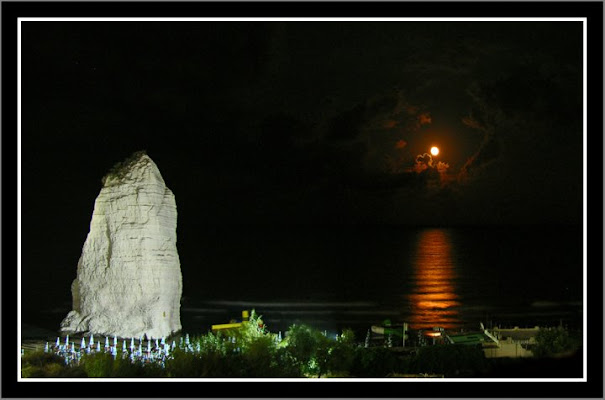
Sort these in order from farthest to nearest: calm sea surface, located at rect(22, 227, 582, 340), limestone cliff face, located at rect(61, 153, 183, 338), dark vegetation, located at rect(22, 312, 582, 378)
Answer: calm sea surface, located at rect(22, 227, 582, 340), limestone cliff face, located at rect(61, 153, 183, 338), dark vegetation, located at rect(22, 312, 582, 378)

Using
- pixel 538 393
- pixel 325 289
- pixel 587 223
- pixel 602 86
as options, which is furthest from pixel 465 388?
pixel 325 289

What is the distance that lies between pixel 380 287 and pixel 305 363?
28038mm

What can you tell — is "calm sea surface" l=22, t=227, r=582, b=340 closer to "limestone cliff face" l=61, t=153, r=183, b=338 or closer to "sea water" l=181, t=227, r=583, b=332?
"sea water" l=181, t=227, r=583, b=332

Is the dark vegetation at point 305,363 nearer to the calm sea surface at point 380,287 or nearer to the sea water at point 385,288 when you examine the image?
the calm sea surface at point 380,287

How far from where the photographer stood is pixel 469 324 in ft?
79.3

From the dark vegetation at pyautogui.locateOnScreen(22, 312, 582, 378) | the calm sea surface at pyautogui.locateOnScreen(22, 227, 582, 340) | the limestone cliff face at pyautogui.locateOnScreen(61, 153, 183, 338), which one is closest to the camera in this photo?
the dark vegetation at pyautogui.locateOnScreen(22, 312, 582, 378)

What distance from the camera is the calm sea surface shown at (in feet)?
81.0

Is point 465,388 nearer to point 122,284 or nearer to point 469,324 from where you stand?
point 122,284

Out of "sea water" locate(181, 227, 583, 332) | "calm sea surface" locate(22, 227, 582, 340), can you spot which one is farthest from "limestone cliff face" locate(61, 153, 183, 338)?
"sea water" locate(181, 227, 583, 332)

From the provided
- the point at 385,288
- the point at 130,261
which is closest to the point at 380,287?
the point at 385,288

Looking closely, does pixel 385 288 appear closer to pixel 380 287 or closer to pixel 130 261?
pixel 380 287

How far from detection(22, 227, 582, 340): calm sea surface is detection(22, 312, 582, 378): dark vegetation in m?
3.63

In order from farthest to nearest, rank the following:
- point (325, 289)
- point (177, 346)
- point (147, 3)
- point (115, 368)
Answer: point (325, 289)
point (177, 346)
point (115, 368)
point (147, 3)

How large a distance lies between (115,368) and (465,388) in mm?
6800
